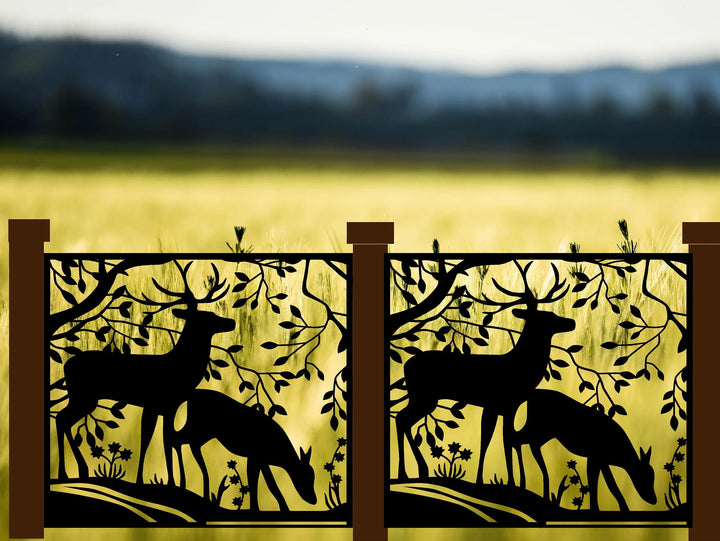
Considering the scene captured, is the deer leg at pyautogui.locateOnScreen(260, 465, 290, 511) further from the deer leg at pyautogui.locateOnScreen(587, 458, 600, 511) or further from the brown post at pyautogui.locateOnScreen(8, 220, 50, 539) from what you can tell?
the deer leg at pyautogui.locateOnScreen(587, 458, 600, 511)

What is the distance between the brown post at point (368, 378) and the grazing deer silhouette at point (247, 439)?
5.2 inches

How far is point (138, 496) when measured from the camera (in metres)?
1.98

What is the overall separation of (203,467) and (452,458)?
0.60 meters

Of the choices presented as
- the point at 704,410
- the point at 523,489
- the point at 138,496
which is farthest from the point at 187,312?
the point at 704,410

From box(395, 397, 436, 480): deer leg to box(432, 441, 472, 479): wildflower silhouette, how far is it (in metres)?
0.04

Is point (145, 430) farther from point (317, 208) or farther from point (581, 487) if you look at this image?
point (317, 208)

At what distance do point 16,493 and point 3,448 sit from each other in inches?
12.4

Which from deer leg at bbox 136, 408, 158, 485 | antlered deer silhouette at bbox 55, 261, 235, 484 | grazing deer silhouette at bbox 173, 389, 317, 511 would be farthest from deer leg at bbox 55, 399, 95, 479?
grazing deer silhouette at bbox 173, 389, 317, 511

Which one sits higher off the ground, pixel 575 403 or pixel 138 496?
pixel 575 403

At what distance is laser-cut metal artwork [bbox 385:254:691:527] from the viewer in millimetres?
1951

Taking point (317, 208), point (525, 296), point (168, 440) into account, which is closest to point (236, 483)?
point (168, 440)

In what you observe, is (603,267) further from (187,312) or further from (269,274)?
(187,312)

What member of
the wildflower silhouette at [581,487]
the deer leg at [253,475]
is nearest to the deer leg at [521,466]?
the wildflower silhouette at [581,487]

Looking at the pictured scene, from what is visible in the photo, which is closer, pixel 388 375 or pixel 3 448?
pixel 388 375
